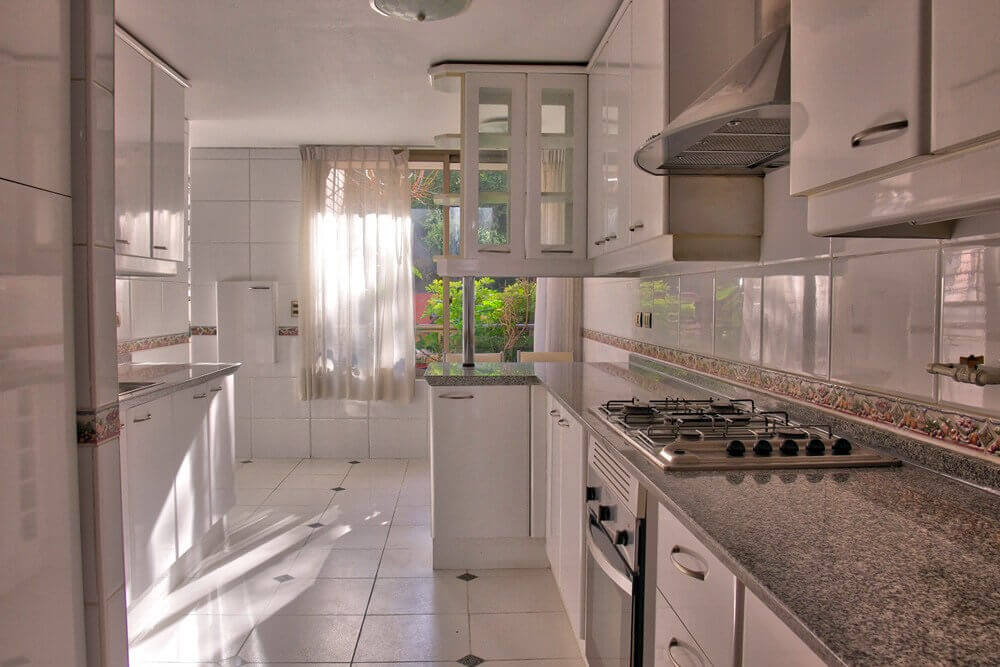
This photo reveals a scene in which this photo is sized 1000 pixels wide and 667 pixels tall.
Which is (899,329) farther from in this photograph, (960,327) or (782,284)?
(782,284)

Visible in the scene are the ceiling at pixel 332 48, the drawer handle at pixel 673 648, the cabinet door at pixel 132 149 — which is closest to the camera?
the drawer handle at pixel 673 648

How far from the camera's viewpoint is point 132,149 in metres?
3.24

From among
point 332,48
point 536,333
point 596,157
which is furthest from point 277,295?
point 596,157

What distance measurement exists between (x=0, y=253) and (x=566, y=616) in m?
2.31

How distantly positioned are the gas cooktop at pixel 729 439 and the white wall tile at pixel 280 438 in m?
4.05

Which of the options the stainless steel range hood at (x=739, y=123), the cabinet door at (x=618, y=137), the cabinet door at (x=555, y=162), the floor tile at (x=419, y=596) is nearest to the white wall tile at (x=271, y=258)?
the cabinet door at (x=555, y=162)

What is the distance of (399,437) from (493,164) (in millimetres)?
2765

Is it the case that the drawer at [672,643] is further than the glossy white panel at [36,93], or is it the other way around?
the glossy white panel at [36,93]

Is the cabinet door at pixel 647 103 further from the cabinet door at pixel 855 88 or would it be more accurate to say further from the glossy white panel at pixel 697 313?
the cabinet door at pixel 855 88

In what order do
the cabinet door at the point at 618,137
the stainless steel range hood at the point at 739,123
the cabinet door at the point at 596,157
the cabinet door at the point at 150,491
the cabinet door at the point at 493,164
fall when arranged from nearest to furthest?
the stainless steel range hood at the point at 739,123 → the cabinet door at the point at 150,491 → the cabinet door at the point at 618,137 → the cabinet door at the point at 596,157 → the cabinet door at the point at 493,164

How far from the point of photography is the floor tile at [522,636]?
8.50 ft

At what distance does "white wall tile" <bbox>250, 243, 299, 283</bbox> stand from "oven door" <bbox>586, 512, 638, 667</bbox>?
13.5ft

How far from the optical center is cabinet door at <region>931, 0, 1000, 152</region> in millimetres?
862

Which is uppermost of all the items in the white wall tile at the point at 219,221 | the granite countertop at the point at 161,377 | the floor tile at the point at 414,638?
the white wall tile at the point at 219,221
